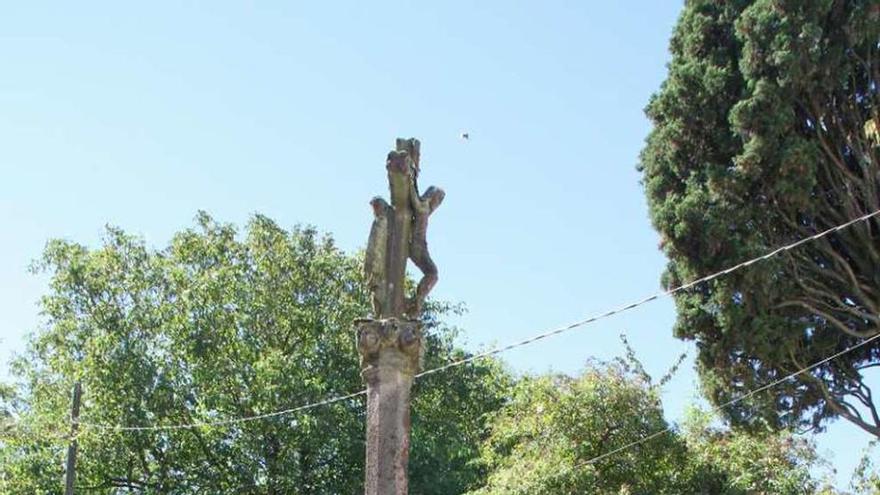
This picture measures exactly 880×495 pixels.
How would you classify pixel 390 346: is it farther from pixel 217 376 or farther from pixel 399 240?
pixel 217 376

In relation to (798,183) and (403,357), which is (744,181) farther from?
(403,357)

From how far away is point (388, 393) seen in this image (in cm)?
805

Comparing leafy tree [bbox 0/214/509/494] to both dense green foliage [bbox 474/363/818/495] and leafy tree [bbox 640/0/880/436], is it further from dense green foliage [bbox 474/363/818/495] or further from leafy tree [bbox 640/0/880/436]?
leafy tree [bbox 640/0/880/436]

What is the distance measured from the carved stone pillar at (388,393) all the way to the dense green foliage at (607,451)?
9114 millimetres

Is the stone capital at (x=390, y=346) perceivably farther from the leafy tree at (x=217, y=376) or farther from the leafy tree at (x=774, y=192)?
the leafy tree at (x=217, y=376)

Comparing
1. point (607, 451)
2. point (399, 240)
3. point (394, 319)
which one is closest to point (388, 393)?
point (394, 319)

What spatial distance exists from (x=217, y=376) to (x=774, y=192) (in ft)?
38.5

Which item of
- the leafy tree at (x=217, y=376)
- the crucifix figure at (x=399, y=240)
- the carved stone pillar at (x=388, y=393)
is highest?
the leafy tree at (x=217, y=376)

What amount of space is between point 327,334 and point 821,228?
11.0 m

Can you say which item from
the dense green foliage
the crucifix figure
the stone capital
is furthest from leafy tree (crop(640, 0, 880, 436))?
the stone capital

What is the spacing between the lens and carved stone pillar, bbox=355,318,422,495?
7828 millimetres

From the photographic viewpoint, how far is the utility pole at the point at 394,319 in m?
7.90

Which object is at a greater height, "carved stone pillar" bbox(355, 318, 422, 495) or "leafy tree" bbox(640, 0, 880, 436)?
"leafy tree" bbox(640, 0, 880, 436)

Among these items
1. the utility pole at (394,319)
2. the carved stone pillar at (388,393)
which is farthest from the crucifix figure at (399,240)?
the carved stone pillar at (388,393)
